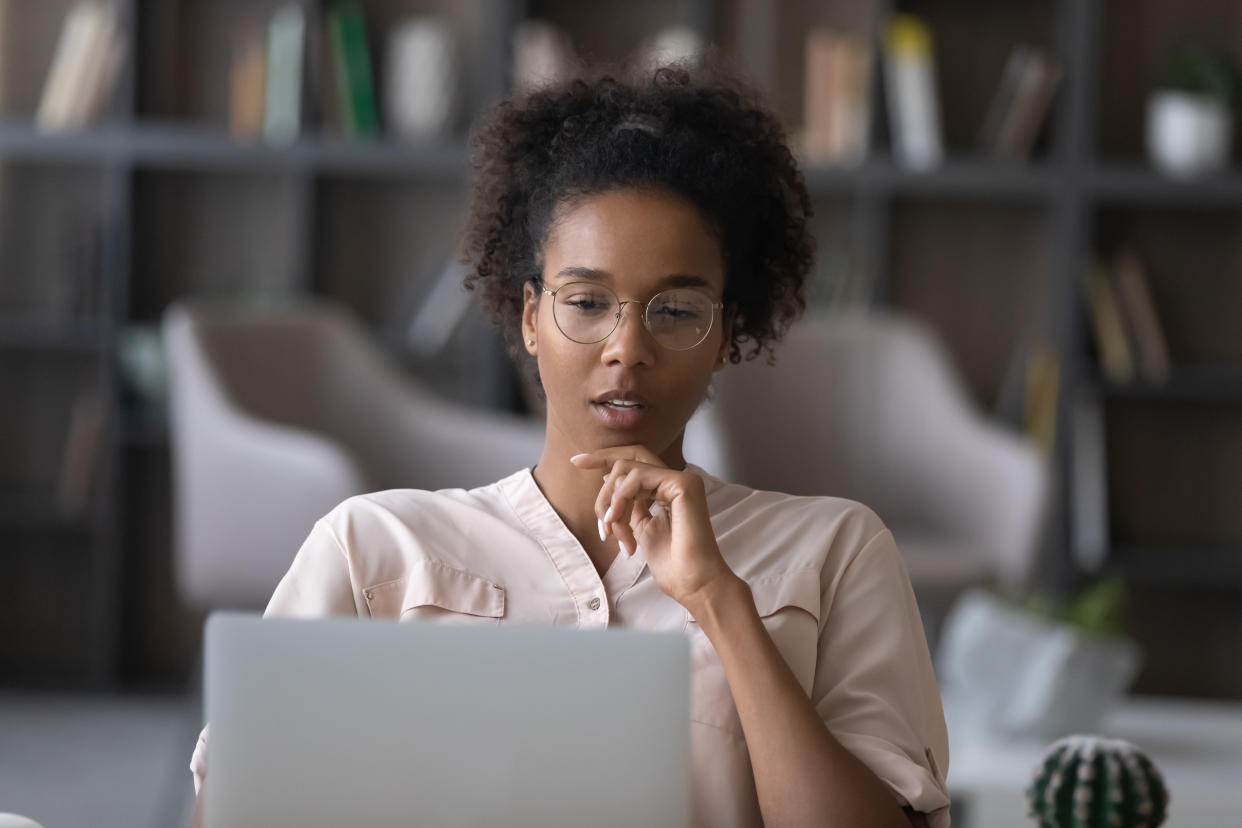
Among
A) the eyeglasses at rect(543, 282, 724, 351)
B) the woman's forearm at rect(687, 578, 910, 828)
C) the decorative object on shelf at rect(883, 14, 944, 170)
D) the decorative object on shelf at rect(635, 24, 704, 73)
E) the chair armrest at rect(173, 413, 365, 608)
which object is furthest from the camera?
the decorative object on shelf at rect(883, 14, 944, 170)

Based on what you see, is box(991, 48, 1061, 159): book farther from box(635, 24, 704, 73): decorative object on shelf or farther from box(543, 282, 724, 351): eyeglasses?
box(543, 282, 724, 351): eyeglasses

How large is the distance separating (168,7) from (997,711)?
286 cm

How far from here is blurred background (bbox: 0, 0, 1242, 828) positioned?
12.1ft

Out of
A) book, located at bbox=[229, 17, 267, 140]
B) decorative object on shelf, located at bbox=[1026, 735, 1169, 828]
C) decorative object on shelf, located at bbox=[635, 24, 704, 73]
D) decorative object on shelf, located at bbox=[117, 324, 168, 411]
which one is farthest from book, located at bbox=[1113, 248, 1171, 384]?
decorative object on shelf, located at bbox=[1026, 735, 1169, 828]

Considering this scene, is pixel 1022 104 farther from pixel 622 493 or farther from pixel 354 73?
pixel 622 493

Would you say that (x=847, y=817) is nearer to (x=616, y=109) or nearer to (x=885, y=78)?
(x=616, y=109)

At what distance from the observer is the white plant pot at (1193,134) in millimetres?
3678

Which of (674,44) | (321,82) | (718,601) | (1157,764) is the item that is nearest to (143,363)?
(321,82)

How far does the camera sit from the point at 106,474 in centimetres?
389

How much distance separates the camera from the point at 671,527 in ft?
3.60

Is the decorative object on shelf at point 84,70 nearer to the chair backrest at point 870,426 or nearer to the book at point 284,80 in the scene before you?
the book at point 284,80

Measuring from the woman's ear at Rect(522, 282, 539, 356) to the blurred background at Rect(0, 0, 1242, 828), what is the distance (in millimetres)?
2142

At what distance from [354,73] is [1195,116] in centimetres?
207

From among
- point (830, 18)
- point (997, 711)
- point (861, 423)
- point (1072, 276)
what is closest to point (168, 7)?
point (830, 18)
